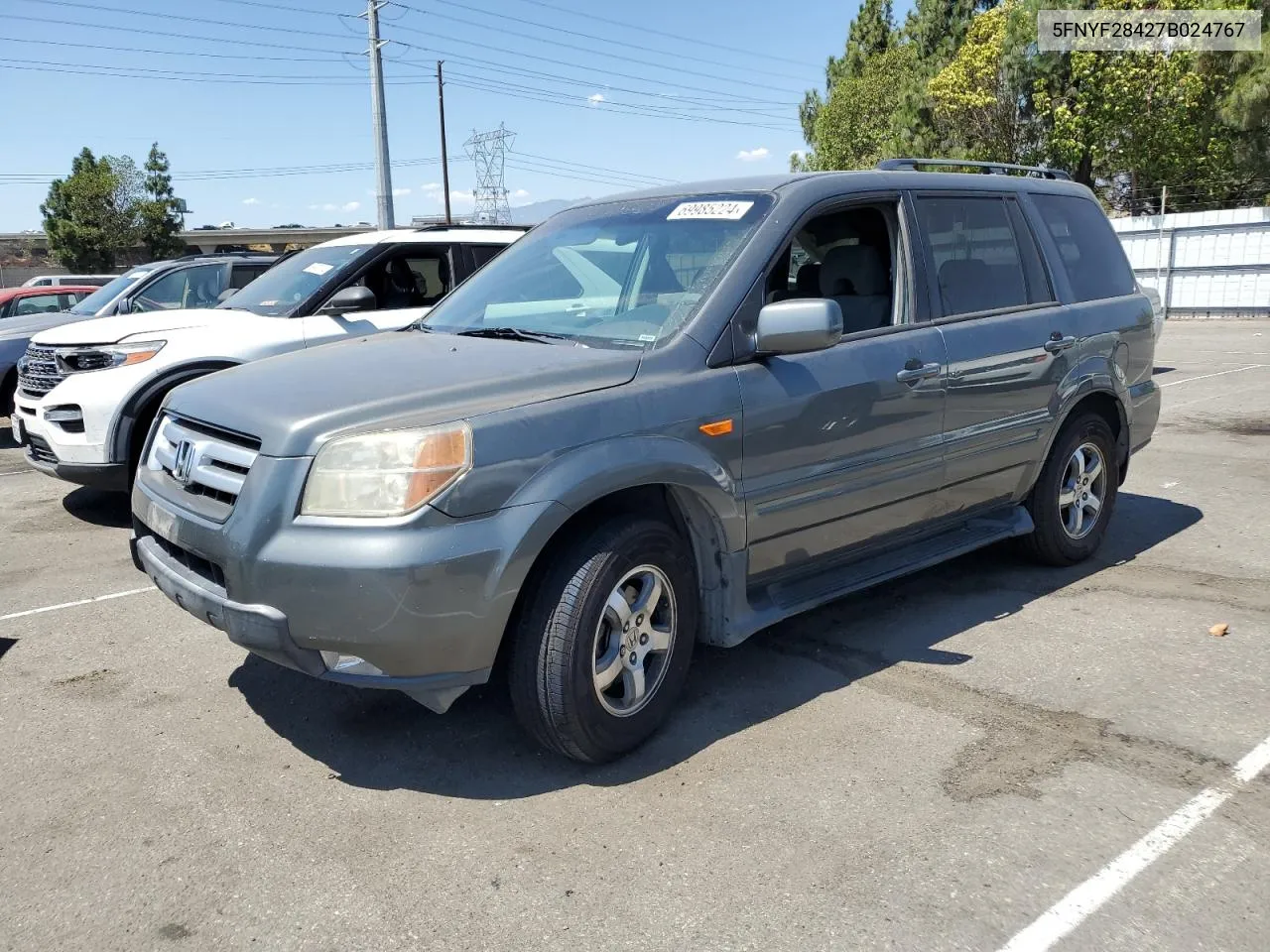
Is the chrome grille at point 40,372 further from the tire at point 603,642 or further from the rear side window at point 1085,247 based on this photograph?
the rear side window at point 1085,247

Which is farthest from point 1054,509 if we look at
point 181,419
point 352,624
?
point 181,419

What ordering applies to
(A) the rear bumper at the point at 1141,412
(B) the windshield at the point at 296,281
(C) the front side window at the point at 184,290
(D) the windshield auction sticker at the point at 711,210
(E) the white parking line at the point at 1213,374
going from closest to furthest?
(D) the windshield auction sticker at the point at 711,210 → (A) the rear bumper at the point at 1141,412 → (B) the windshield at the point at 296,281 → (C) the front side window at the point at 184,290 → (E) the white parking line at the point at 1213,374

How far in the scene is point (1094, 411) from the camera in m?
5.49

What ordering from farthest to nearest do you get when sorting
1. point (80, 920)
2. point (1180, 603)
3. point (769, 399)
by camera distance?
point (1180, 603) → point (769, 399) → point (80, 920)

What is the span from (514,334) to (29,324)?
902 centimetres

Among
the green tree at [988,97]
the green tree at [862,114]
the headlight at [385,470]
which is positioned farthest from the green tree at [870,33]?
the headlight at [385,470]

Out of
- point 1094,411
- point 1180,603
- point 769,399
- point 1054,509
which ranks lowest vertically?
point 1180,603

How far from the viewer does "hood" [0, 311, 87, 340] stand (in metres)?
10.3

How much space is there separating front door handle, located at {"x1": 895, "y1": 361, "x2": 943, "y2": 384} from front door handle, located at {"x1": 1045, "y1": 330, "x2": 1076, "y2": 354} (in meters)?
0.91

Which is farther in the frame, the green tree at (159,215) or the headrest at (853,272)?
the green tree at (159,215)

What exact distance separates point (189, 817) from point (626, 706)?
54.6 inches

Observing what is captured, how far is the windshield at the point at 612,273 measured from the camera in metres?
3.87

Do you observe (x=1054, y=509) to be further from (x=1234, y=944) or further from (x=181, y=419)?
(x=181, y=419)

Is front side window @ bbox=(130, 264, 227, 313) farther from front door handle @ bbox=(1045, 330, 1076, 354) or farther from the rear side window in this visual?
front door handle @ bbox=(1045, 330, 1076, 354)
